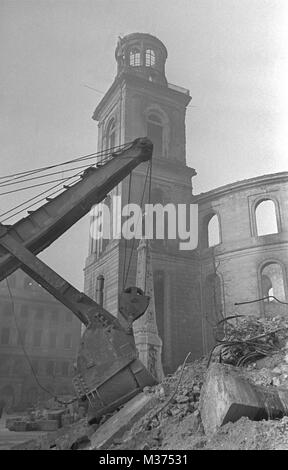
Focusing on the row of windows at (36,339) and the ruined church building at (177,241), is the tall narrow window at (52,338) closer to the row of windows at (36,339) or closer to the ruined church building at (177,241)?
the row of windows at (36,339)

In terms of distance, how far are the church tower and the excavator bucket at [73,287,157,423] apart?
12410mm

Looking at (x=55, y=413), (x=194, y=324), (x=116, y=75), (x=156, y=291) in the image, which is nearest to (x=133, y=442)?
(x=55, y=413)

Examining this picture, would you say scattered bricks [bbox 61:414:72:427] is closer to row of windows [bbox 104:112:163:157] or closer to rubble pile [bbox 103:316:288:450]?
rubble pile [bbox 103:316:288:450]

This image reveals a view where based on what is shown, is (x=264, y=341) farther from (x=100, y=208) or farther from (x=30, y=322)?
(x=30, y=322)

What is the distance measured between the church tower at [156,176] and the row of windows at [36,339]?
56.4ft

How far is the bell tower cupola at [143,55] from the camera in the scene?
29.4 metres

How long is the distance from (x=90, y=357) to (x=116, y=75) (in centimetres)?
2511

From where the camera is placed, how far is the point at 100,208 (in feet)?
84.4

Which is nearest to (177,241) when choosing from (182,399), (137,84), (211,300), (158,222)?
(158,222)

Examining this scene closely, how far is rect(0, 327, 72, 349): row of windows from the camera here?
38.8 metres

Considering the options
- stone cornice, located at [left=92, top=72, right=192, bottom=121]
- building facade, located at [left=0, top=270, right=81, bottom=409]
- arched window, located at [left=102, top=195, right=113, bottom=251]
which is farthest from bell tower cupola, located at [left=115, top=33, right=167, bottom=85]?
building facade, located at [left=0, top=270, right=81, bottom=409]

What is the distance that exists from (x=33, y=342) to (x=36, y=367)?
3130 mm

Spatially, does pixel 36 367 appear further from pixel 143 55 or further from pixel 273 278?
pixel 143 55

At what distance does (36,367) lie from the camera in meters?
37.5
